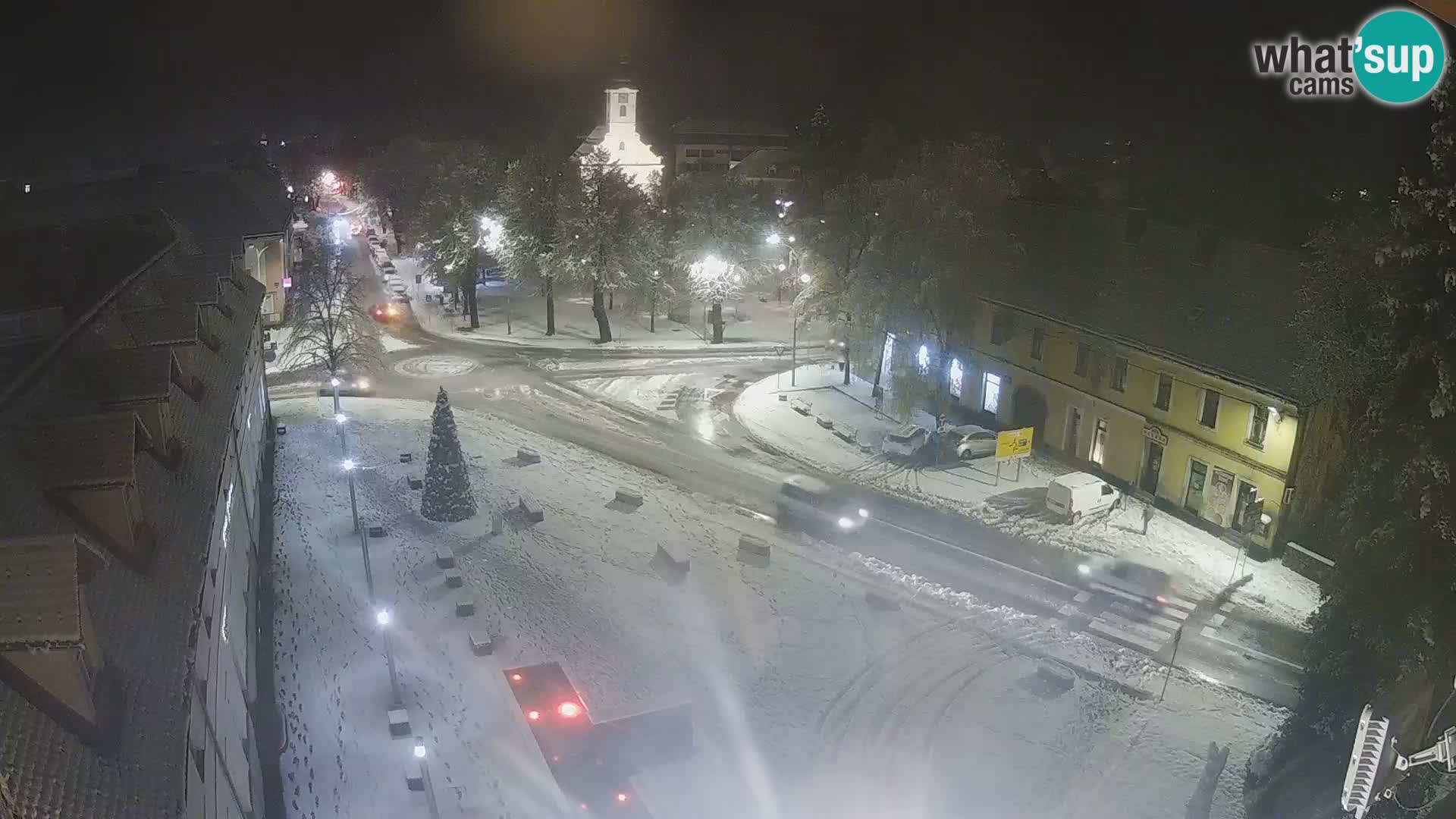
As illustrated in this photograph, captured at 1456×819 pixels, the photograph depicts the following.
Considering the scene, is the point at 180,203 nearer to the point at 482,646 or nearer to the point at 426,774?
the point at 482,646

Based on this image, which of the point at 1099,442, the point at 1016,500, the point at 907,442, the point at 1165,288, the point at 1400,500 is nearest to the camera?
the point at 1400,500

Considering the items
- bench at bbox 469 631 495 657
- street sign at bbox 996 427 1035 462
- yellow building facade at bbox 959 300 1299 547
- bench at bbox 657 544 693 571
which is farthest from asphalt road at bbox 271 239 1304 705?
bench at bbox 469 631 495 657

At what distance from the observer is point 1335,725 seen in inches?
664

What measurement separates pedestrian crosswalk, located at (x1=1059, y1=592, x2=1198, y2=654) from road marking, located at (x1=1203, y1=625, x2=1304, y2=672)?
2.30 feet

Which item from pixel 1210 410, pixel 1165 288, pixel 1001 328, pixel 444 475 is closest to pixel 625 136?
pixel 1001 328

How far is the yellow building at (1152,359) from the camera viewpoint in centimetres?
2936

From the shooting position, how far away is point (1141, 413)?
32.9 m

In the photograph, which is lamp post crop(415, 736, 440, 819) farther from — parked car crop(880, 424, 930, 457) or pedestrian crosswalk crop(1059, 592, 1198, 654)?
parked car crop(880, 424, 930, 457)

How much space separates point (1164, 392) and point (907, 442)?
Answer: 9070 mm

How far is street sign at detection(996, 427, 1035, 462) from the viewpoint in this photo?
33.9 meters

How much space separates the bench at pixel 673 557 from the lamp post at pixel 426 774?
30.4ft

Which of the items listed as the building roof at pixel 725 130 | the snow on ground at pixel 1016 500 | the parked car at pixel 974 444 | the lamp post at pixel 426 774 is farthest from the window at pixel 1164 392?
the building roof at pixel 725 130

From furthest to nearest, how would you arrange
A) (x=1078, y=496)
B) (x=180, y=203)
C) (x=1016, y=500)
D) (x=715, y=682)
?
(x=180, y=203) < (x=1016, y=500) < (x=1078, y=496) < (x=715, y=682)

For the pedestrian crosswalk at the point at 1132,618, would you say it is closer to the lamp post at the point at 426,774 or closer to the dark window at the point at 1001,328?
the dark window at the point at 1001,328
